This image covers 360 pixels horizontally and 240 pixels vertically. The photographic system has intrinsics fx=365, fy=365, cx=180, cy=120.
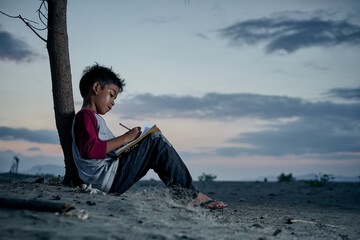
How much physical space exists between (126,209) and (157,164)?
3.87ft

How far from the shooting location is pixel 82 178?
198 inches

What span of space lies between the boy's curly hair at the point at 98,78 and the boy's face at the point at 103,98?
66 millimetres

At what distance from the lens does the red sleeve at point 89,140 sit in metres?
4.66

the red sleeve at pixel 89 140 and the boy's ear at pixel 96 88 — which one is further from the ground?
the boy's ear at pixel 96 88

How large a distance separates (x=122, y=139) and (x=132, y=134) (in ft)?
0.55

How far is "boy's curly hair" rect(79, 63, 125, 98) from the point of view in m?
5.27

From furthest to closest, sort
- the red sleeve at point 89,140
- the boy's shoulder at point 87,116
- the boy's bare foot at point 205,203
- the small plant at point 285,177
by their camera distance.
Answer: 1. the small plant at point 285,177
2. the boy's bare foot at point 205,203
3. the boy's shoulder at point 87,116
4. the red sleeve at point 89,140

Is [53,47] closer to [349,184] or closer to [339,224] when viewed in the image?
[339,224]

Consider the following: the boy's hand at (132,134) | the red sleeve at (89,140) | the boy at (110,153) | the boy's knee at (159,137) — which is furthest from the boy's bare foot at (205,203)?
the red sleeve at (89,140)

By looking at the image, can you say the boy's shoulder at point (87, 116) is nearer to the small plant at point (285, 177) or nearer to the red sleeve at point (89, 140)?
the red sleeve at point (89, 140)

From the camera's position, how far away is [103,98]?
205 inches

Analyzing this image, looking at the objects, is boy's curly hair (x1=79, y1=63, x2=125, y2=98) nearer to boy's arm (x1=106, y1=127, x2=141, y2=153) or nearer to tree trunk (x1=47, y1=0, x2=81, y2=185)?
tree trunk (x1=47, y1=0, x2=81, y2=185)

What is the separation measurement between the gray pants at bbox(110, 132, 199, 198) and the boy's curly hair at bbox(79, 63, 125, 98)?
1.02 m

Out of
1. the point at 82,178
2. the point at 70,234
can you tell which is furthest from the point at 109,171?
the point at 70,234
